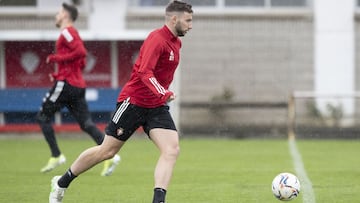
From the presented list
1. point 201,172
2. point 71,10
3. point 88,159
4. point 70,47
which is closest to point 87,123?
point 70,47

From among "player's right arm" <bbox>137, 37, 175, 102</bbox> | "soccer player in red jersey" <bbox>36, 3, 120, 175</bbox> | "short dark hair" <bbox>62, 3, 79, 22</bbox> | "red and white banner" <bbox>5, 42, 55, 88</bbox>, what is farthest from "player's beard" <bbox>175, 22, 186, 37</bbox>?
"red and white banner" <bbox>5, 42, 55, 88</bbox>

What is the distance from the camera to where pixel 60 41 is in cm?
1296

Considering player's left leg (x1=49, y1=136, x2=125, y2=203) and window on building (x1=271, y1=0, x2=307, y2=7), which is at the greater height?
player's left leg (x1=49, y1=136, x2=125, y2=203)

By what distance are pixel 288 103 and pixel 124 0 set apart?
4.97 meters

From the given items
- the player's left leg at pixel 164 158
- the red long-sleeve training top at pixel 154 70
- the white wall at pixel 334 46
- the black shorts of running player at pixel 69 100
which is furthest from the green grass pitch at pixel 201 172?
the white wall at pixel 334 46

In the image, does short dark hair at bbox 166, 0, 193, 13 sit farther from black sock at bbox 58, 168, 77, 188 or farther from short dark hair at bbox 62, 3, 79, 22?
short dark hair at bbox 62, 3, 79, 22

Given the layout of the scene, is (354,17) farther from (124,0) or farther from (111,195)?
(111,195)

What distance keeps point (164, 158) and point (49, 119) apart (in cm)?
511

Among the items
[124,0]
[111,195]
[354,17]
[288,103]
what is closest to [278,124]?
[288,103]

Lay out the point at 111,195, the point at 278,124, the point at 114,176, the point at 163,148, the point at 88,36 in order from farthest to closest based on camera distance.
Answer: the point at 278,124 → the point at 88,36 → the point at 114,176 → the point at 111,195 → the point at 163,148

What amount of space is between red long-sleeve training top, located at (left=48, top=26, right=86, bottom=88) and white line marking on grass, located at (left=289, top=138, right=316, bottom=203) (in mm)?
3436

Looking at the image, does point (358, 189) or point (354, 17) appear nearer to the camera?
point (358, 189)

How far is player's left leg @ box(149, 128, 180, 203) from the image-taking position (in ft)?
26.9

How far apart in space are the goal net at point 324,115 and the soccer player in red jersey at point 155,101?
12.8 meters
